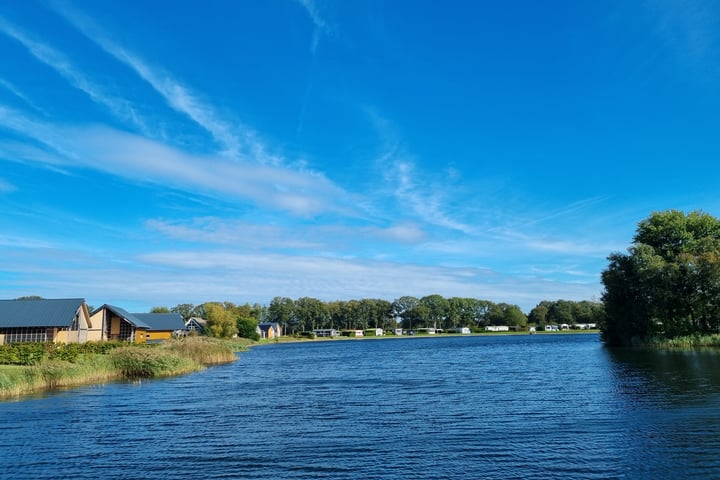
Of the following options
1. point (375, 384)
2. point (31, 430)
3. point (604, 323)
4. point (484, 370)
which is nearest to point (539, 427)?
point (375, 384)

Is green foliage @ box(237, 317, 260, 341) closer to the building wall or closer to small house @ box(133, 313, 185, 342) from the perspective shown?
small house @ box(133, 313, 185, 342)

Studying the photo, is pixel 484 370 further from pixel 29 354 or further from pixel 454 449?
pixel 29 354

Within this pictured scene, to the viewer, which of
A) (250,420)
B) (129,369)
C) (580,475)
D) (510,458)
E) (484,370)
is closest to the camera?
(580,475)

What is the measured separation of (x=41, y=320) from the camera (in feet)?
172

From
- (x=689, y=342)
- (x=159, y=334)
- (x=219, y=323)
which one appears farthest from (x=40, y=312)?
(x=689, y=342)

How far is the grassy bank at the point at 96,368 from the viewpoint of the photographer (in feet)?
93.4

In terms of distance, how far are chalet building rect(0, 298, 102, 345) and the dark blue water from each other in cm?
2541

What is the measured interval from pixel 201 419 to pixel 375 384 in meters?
14.2

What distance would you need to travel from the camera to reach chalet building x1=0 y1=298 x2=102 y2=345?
51.8m

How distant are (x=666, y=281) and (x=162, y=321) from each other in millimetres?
76324

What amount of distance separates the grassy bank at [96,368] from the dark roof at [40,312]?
1259 cm

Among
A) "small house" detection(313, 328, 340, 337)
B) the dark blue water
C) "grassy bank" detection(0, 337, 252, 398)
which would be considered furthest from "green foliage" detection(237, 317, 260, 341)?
the dark blue water

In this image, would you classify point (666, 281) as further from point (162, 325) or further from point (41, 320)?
point (162, 325)

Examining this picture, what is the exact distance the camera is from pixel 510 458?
14688mm
